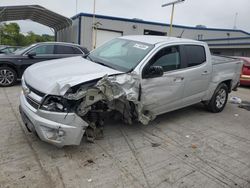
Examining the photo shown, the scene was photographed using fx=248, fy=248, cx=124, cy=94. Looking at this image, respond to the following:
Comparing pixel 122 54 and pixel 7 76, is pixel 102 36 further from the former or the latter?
pixel 122 54

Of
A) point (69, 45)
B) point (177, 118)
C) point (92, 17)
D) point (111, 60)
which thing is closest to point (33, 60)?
point (69, 45)

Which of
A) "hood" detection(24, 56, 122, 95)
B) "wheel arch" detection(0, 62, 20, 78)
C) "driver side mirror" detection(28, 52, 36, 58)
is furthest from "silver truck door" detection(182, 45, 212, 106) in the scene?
"wheel arch" detection(0, 62, 20, 78)

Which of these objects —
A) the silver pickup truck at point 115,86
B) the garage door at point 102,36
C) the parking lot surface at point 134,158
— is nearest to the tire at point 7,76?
the parking lot surface at point 134,158

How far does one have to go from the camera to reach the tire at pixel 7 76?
827 cm

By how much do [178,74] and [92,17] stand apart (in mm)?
16632

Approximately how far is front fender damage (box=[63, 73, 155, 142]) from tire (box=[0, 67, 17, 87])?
542cm

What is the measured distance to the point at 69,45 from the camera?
960 centimetres

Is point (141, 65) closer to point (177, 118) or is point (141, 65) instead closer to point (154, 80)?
point (154, 80)

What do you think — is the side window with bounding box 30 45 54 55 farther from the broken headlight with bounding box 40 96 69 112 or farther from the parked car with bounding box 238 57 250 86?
the parked car with bounding box 238 57 250 86

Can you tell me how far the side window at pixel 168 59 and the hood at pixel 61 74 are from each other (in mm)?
951

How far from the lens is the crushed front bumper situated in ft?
11.1


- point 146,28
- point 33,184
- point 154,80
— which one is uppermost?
point 146,28

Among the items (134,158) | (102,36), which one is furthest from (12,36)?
(134,158)

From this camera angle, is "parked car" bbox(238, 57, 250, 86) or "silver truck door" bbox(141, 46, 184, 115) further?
"parked car" bbox(238, 57, 250, 86)
